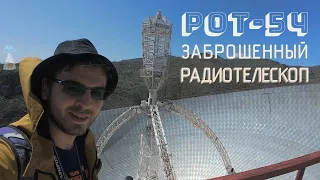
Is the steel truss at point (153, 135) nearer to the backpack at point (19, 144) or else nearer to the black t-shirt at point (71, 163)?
the black t-shirt at point (71, 163)

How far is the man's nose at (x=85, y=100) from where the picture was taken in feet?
4.92

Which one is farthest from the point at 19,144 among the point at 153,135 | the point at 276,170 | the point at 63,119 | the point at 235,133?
the point at 235,133

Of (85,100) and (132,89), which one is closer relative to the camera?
(85,100)

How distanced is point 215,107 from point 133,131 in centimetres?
430

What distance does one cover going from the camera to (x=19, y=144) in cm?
120

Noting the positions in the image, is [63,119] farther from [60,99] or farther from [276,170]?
[276,170]

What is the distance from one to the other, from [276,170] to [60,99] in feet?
4.64

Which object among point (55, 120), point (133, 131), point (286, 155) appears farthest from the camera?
point (133, 131)

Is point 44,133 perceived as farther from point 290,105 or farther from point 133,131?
point 133,131

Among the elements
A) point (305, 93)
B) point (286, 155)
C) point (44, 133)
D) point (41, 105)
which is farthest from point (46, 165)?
point (305, 93)

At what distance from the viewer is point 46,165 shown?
1.34m

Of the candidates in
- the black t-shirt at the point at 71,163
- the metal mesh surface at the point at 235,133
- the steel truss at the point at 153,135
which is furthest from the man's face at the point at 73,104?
the metal mesh surface at the point at 235,133

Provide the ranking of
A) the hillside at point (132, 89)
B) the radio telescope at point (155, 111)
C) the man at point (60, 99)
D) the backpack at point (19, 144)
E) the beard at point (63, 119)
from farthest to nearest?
the hillside at point (132, 89) < the radio telescope at point (155, 111) < the beard at point (63, 119) < the man at point (60, 99) < the backpack at point (19, 144)

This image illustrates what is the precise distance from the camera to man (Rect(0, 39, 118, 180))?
1.33 metres
